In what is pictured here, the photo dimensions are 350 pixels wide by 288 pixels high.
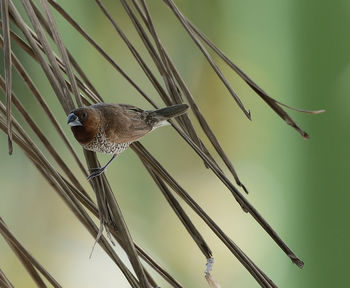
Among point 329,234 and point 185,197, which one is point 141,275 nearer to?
point 185,197

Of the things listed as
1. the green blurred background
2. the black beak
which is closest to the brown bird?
the black beak

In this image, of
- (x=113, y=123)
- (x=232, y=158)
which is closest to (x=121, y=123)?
(x=113, y=123)

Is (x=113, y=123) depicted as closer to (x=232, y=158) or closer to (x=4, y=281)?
(x=4, y=281)

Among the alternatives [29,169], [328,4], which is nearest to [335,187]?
[328,4]

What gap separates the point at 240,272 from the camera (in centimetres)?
130

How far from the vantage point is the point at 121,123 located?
0.27 meters

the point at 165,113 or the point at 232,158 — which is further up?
the point at 165,113

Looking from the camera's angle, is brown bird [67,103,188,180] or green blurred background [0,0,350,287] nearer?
brown bird [67,103,188,180]

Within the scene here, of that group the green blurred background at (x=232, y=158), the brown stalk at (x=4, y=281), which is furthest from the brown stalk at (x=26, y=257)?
the green blurred background at (x=232, y=158)

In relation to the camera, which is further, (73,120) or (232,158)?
(232,158)

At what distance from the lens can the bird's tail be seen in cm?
26

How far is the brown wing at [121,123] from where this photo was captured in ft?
0.87

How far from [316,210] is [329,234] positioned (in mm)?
63

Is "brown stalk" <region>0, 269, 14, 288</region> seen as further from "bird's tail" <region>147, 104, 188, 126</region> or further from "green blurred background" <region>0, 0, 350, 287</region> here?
"green blurred background" <region>0, 0, 350, 287</region>
